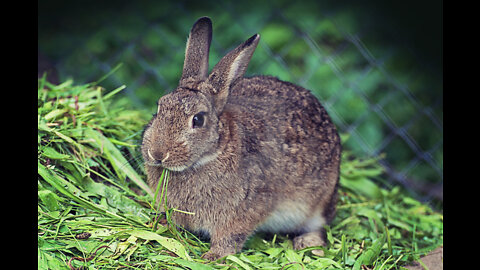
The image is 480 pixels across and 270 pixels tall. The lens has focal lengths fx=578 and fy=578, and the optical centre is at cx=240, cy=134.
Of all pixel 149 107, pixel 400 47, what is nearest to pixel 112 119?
pixel 149 107

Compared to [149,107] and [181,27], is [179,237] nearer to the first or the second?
[149,107]

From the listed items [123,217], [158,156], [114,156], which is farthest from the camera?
[114,156]

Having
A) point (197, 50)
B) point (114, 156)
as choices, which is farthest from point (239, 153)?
point (114, 156)

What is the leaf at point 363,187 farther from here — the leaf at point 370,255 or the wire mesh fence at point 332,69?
the leaf at point 370,255

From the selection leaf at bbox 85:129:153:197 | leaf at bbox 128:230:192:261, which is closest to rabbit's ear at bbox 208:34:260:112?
leaf at bbox 128:230:192:261

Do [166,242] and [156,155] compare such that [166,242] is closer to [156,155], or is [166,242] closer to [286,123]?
[156,155]

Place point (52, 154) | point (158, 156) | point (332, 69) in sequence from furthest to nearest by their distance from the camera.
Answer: point (332, 69), point (52, 154), point (158, 156)

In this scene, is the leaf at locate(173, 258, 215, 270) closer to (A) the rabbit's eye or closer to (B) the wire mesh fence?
(A) the rabbit's eye

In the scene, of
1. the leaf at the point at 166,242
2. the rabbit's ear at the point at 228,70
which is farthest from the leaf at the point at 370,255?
the rabbit's ear at the point at 228,70
